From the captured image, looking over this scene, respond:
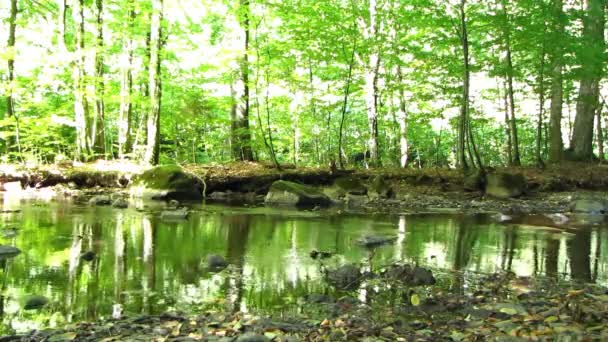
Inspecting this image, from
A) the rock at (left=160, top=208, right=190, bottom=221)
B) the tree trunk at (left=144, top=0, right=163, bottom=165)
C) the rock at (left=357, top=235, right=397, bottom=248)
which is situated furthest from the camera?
the tree trunk at (left=144, top=0, right=163, bottom=165)

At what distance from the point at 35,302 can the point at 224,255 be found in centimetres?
263

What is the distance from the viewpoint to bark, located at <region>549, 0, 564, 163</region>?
13.6m

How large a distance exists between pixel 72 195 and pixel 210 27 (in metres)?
13.9

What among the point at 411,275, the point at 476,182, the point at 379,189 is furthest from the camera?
the point at 476,182

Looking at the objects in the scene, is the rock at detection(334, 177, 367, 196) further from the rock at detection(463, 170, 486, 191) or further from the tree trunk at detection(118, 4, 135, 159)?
the tree trunk at detection(118, 4, 135, 159)

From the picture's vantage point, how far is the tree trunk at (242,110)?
57.0ft

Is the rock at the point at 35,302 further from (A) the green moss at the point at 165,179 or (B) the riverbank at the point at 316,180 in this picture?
(B) the riverbank at the point at 316,180

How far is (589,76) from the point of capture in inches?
548

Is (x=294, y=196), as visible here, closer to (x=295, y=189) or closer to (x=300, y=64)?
(x=295, y=189)

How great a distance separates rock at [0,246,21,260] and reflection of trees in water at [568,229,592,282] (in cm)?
653

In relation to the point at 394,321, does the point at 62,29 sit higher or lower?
higher

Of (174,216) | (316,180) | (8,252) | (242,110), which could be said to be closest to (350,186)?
(316,180)

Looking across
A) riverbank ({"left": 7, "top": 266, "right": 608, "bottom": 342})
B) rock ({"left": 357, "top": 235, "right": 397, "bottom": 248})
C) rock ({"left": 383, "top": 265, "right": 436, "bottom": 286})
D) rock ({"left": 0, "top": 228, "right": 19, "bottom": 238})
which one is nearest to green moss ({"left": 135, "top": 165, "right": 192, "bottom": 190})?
rock ({"left": 0, "top": 228, "right": 19, "bottom": 238})

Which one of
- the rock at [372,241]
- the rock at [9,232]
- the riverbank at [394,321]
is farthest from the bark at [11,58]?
the riverbank at [394,321]
